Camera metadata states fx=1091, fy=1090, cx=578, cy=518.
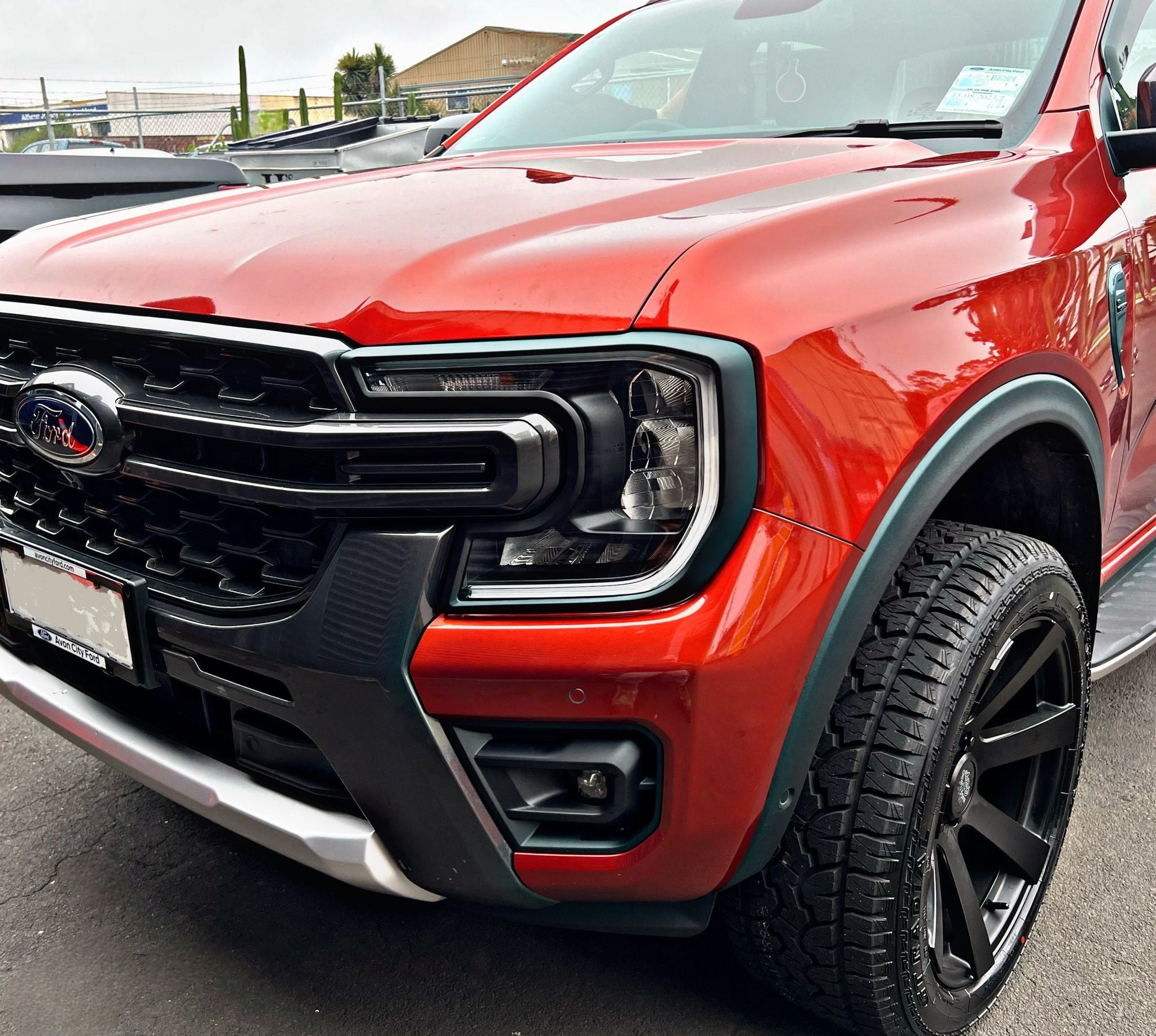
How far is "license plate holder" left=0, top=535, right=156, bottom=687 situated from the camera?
1552mm

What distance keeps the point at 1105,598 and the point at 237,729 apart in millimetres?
1970

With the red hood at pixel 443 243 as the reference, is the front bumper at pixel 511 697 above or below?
below

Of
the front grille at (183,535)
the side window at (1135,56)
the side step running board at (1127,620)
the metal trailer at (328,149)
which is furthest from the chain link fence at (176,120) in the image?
the front grille at (183,535)

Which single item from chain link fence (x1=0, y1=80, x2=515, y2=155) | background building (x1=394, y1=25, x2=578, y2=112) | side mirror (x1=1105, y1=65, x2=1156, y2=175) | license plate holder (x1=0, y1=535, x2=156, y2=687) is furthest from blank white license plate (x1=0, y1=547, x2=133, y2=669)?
background building (x1=394, y1=25, x2=578, y2=112)

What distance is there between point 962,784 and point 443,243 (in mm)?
1125

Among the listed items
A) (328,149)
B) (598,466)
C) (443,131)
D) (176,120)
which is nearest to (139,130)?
(176,120)

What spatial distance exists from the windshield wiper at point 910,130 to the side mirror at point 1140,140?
0.21 metres

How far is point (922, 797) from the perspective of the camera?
150cm

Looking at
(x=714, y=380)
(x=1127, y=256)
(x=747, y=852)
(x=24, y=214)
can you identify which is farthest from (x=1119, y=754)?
(x=24, y=214)

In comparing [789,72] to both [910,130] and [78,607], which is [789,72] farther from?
[78,607]

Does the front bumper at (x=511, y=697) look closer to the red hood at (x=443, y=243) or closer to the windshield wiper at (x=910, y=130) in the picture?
the red hood at (x=443, y=243)

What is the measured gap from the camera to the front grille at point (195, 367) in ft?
4.47

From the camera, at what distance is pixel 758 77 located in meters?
2.55

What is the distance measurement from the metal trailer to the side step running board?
4.03 meters
